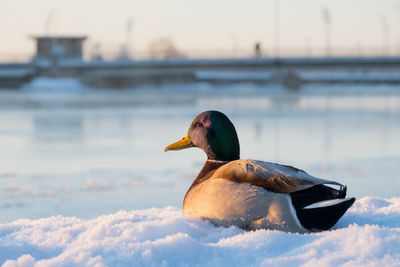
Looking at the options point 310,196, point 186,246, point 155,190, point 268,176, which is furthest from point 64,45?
point 186,246

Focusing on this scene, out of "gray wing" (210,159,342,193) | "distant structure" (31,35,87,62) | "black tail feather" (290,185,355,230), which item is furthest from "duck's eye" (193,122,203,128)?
"distant structure" (31,35,87,62)

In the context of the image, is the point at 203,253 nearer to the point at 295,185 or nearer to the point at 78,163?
the point at 295,185

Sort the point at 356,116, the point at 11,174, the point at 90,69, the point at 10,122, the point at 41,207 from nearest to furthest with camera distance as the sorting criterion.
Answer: the point at 41,207 < the point at 11,174 < the point at 10,122 < the point at 356,116 < the point at 90,69

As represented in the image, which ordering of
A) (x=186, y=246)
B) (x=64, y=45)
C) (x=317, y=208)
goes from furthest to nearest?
(x=64, y=45)
(x=317, y=208)
(x=186, y=246)

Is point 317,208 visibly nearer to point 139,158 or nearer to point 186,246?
point 186,246

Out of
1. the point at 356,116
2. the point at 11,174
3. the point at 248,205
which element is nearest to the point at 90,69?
the point at 356,116

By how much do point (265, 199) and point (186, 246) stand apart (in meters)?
0.62

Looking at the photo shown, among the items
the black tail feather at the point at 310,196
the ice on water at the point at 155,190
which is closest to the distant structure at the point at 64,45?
the ice on water at the point at 155,190

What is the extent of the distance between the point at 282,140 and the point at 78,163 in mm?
5035

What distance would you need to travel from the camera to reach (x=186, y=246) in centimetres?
332

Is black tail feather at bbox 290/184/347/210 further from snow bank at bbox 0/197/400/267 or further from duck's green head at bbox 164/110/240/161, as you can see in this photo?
duck's green head at bbox 164/110/240/161

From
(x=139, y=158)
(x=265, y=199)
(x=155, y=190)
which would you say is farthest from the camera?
(x=139, y=158)

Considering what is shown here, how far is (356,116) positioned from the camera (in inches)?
894

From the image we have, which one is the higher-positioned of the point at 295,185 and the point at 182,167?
the point at 295,185
